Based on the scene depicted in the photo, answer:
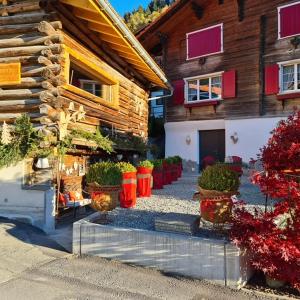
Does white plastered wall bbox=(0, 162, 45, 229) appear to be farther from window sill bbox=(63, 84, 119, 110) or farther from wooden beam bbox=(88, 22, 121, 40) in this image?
wooden beam bbox=(88, 22, 121, 40)

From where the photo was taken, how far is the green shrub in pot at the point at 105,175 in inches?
258

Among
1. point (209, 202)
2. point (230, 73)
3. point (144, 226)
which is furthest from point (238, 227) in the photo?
point (230, 73)

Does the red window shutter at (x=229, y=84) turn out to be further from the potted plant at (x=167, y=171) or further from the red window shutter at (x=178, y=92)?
the potted plant at (x=167, y=171)

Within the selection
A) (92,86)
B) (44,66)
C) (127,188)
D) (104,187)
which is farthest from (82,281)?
(92,86)

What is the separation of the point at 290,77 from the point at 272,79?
0.78m

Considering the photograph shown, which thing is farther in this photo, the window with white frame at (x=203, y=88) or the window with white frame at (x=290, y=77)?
the window with white frame at (x=203, y=88)

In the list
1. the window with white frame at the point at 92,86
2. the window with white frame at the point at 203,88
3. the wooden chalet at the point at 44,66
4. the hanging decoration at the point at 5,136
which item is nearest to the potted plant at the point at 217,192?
the wooden chalet at the point at 44,66

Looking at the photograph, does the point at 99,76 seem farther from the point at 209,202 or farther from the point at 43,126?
the point at 209,202

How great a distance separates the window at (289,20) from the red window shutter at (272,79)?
1.45m

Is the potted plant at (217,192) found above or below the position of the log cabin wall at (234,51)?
below

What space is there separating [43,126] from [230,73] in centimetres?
1256

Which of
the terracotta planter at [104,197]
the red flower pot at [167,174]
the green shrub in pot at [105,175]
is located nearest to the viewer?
the terracotta planter at [104,197]

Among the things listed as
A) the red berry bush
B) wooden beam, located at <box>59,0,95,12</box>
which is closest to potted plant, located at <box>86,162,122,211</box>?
the red berry bush

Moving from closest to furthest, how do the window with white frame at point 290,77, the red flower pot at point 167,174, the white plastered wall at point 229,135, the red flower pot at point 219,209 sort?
the red flower pot at point 219,209, the red flower pot at point 167,174, the window with white frame at point 290,77, the white plastered wall at point 229,135
